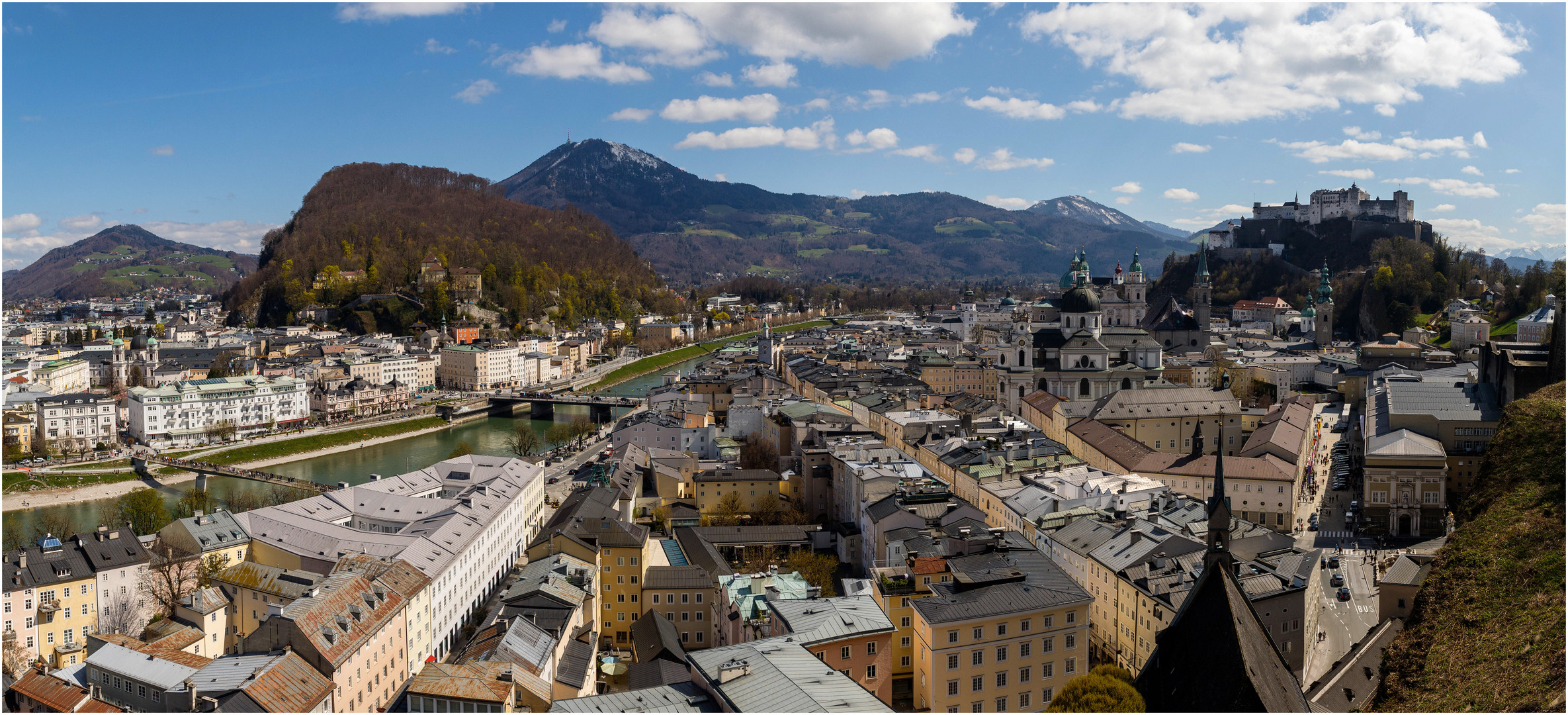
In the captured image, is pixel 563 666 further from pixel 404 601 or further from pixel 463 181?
pixel 463 181

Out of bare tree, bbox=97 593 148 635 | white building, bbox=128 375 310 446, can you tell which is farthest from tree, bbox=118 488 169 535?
white building, bbox=128 375 310 446

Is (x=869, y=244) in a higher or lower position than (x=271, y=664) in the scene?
higher

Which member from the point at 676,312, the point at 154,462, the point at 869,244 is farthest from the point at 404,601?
the point at 869,244

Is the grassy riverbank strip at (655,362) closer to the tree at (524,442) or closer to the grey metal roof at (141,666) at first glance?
the tree at (524,442)

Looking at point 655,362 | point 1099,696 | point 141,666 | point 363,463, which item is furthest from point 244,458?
point 655,362

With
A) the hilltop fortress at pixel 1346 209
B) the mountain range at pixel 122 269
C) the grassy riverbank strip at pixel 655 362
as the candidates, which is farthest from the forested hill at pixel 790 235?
the hilltop fortress at pixel 1346 209
